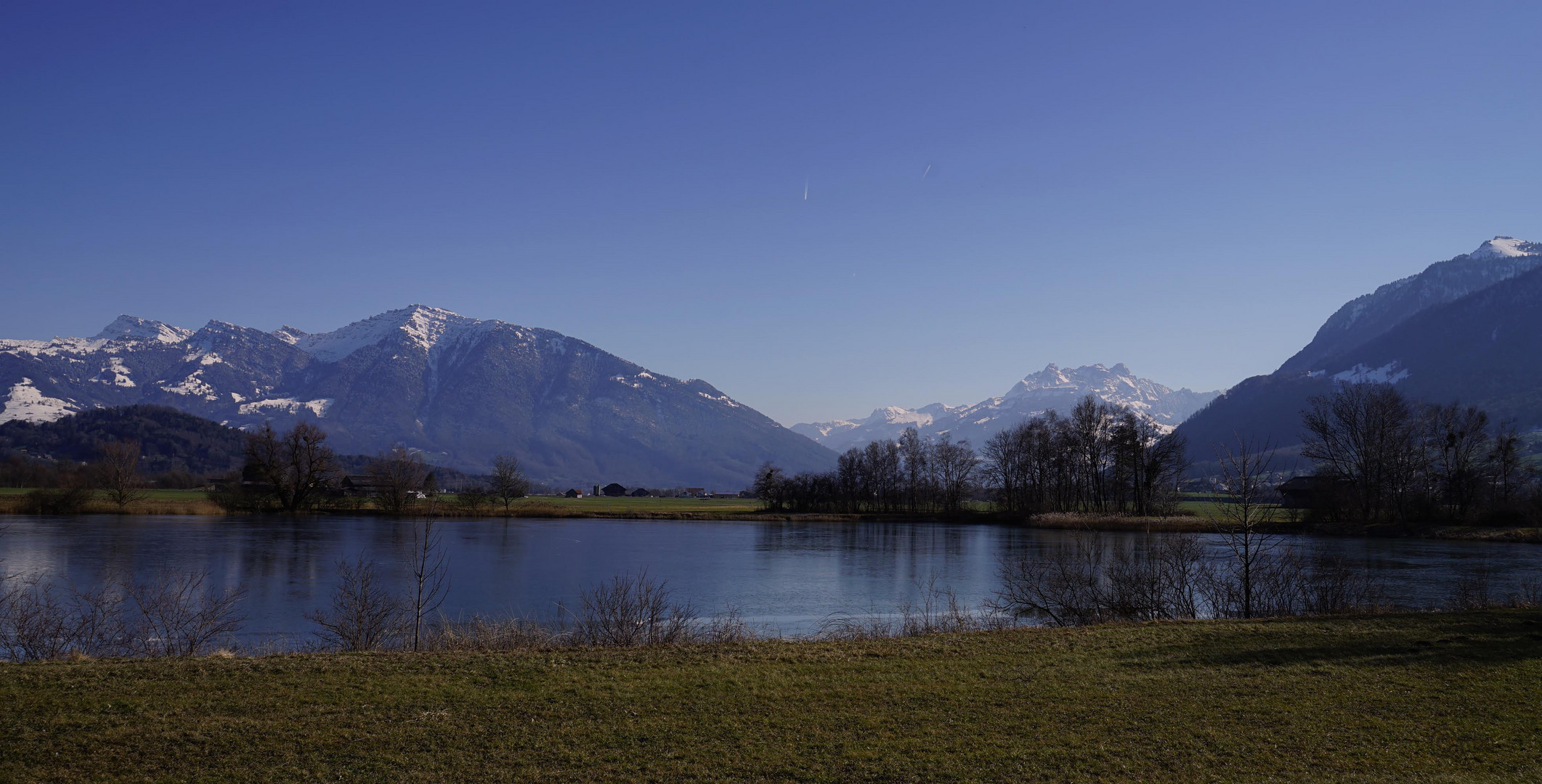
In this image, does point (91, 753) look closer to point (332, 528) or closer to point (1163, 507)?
point (332, 528)

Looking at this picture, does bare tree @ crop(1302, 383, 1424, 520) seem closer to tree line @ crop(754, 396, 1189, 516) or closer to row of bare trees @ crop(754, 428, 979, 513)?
tree line @ crop(754, 396, 1189, 516)

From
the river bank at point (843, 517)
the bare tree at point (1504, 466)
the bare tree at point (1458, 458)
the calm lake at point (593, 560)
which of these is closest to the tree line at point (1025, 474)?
the river bank at point (843, 517)

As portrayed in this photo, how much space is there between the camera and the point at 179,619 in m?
18.4

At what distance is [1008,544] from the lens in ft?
190

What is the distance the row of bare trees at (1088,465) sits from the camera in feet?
243

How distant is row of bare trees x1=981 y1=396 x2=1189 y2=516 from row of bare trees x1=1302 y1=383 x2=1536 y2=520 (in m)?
11.8

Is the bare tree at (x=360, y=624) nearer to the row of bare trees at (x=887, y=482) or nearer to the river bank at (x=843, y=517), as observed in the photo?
the river bank at (x=843, y=517)

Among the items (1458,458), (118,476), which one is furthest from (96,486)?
(1458,458)

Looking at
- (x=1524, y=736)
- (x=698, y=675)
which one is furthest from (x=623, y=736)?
(x=1524, y=736)

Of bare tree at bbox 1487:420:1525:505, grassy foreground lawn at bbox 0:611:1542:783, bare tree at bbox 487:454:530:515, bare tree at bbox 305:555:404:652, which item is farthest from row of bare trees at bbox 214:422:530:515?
bare tree at bbox 1487:420:1525:505

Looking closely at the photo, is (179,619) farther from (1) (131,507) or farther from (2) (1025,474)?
(2) (1025,474)

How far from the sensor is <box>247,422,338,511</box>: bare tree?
83000mm

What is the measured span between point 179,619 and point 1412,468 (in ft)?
262

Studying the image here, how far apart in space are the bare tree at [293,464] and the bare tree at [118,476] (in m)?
9.71
